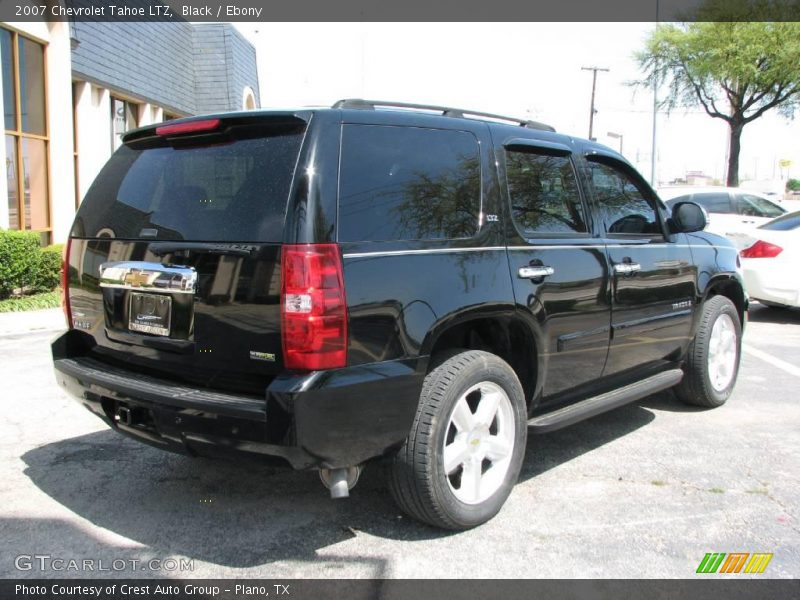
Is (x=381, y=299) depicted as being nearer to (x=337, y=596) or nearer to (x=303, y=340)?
(x=303, y=340)

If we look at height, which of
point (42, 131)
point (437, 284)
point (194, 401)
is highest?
point (42, 131)

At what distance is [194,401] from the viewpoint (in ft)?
9.80

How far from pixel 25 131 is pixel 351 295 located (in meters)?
12.6

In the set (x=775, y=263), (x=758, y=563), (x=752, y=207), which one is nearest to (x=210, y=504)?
(x=758, y=563)

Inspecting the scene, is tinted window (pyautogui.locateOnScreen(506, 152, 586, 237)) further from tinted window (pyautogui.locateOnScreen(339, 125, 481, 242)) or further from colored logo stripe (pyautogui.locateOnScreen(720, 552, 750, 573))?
colored logo stripe (pyautogui.locateOnScreen(720, 552, 750, 573))

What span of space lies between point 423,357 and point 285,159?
3.41 feet

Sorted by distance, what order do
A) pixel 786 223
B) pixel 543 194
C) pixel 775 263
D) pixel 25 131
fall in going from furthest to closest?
pixel 25 131
pixel 786 223
pixel 775 263
pixel 543 194

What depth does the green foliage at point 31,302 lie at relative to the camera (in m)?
10.5

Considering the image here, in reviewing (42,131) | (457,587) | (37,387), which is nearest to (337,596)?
(457,587)

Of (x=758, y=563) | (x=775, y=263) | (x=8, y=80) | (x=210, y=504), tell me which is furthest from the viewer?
(x=8, y=80)

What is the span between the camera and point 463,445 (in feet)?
11.2

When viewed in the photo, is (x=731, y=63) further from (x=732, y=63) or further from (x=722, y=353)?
(x=722, y=353)

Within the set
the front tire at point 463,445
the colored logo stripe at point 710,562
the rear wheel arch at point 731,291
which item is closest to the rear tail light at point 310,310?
the front tire at point 463,445

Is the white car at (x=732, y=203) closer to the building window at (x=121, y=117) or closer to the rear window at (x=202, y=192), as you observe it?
the rear window at (x=202, y=192)
